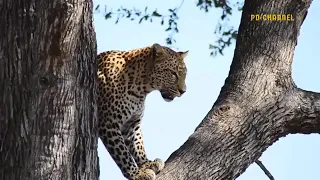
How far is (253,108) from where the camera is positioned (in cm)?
410

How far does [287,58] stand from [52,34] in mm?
1604

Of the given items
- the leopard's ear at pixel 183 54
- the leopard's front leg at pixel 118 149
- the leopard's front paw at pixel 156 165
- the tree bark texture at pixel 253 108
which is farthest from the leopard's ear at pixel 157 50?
the tree bark texture at pixel 253 108

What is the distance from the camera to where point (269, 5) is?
447 centimetres

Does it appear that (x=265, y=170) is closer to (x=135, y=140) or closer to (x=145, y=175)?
(x=145, y=175)

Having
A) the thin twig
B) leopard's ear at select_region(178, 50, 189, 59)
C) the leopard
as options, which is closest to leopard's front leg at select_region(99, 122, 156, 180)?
the leopard

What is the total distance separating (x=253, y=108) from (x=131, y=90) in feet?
6.63

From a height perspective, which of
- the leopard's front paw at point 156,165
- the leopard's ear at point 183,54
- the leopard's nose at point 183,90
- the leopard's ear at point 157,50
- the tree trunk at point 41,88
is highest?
the leopard's ear at point 183,54

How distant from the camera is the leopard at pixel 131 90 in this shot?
5664mm

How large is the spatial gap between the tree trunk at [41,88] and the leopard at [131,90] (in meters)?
2.02

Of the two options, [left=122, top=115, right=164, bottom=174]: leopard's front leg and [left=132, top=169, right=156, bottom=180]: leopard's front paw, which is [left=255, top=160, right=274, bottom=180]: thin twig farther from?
Answer: [left=122, top=115, right=164, bottom=174]: leopard's front leg

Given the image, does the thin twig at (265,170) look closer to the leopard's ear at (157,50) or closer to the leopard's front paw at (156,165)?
the leopard's front paw at (156,165)

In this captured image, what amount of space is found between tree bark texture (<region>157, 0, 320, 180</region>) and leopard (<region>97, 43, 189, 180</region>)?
4.32ft

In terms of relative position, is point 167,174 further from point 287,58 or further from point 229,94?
point 287,58

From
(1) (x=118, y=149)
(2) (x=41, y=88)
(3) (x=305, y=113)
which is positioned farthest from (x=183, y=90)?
(2) (x=41, y=88)
